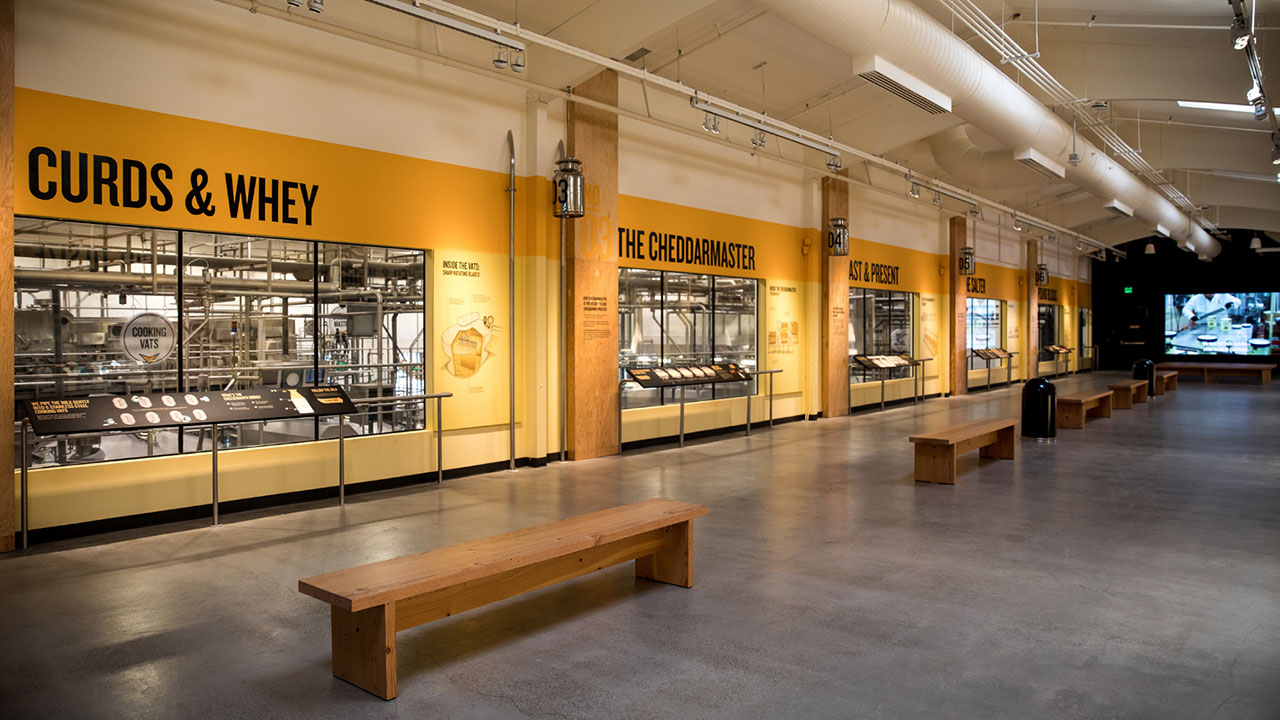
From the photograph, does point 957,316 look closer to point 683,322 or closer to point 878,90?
point 878,90

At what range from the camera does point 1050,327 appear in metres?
25.1

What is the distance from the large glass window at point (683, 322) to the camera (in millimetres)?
11062

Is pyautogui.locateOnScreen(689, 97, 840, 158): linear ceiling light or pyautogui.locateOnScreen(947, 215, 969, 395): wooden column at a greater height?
pyautogui.locateOnScreen(689, 97, 840, 158): linear ceiling light

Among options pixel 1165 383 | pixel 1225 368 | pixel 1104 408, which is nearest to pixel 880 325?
pixel 1104 408

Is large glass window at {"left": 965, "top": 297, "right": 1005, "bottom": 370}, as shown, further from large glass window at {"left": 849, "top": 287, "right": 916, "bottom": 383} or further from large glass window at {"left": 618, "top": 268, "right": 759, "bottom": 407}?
large glass window at {"left": 618, "top": 268, "right": 759, "bottom": 407}

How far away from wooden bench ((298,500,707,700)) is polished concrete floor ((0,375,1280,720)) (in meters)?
0.14

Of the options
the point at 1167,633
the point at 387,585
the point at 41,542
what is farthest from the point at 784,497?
the point at 41,542

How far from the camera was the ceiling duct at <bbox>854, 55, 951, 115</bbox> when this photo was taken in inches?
270

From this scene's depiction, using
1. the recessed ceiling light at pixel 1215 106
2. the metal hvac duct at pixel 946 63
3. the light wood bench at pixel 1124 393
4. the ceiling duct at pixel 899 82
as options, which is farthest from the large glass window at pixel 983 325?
the ceiling duct at pixel 899 82

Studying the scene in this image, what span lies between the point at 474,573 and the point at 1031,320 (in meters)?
22.3

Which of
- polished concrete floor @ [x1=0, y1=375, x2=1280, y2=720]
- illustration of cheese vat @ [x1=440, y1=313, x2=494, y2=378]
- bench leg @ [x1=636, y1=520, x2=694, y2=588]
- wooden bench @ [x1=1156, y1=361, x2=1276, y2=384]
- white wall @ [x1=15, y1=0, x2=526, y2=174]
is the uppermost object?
white wall @ [x1=15, y1=0, x2=526, y2=174]

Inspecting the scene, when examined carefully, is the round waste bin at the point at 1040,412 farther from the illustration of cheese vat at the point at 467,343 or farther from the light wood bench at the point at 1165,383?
the light wood bench at the point at 1165,383

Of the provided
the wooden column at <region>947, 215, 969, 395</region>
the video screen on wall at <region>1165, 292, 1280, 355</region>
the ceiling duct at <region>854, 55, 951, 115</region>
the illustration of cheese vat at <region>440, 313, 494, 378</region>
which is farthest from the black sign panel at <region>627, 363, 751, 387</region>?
the video screen on wall at <region>1165, 292, 1280, 355</region>

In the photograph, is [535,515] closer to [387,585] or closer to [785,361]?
[387,585]
